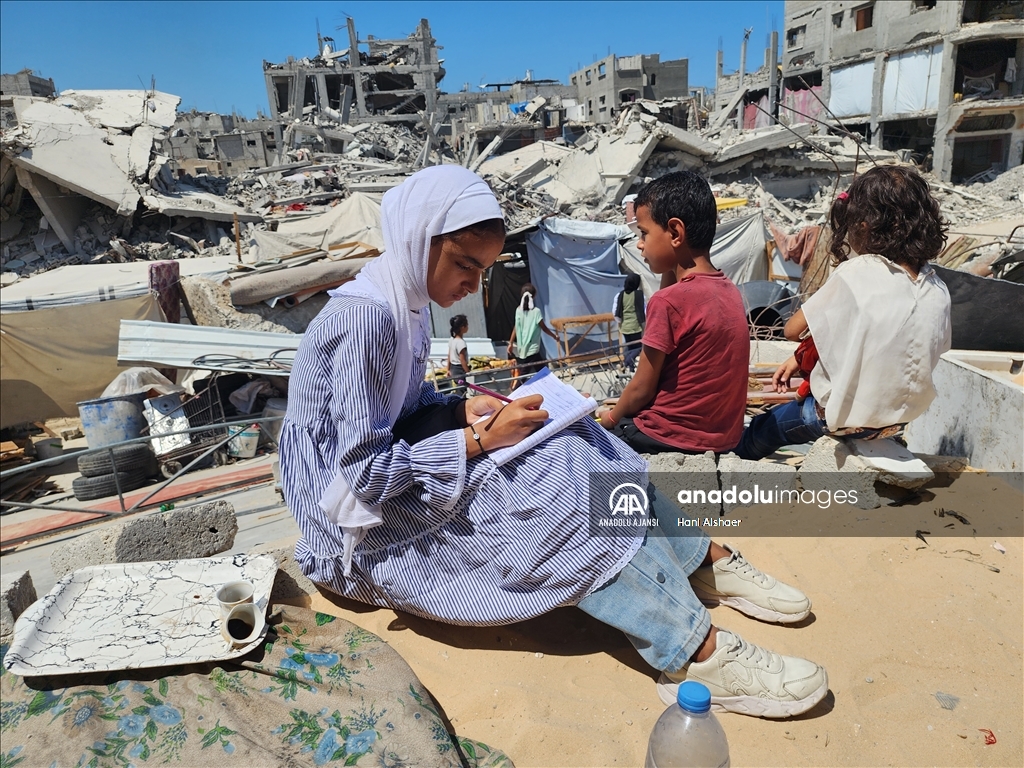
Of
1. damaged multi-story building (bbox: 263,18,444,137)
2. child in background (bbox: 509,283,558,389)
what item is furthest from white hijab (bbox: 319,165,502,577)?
damaged multi-story building (bbox: 263,18,444,137)

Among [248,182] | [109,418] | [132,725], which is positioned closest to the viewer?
[132,725]

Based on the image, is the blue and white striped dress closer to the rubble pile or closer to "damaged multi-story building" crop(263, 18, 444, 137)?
the rubble pile

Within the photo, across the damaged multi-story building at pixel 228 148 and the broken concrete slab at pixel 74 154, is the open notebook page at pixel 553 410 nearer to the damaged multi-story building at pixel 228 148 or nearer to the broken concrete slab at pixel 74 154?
the broken concrete slab at pixel 74 154

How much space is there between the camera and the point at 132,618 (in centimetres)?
195

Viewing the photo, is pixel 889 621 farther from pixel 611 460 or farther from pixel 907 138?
pixel 907 138

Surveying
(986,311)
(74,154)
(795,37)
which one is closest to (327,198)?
(74,154)

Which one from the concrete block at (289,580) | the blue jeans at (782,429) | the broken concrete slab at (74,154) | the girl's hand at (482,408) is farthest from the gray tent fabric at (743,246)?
the broken concrete slab at (74,154)

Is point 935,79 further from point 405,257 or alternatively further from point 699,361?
point 405,257

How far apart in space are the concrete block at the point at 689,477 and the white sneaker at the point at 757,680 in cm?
108

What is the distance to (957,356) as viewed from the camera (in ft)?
13.7

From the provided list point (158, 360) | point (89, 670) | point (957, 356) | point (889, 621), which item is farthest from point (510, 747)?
point (158, 360)

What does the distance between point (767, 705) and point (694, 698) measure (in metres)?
0.41

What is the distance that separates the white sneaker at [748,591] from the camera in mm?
2070

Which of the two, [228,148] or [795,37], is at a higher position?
[795,37]
